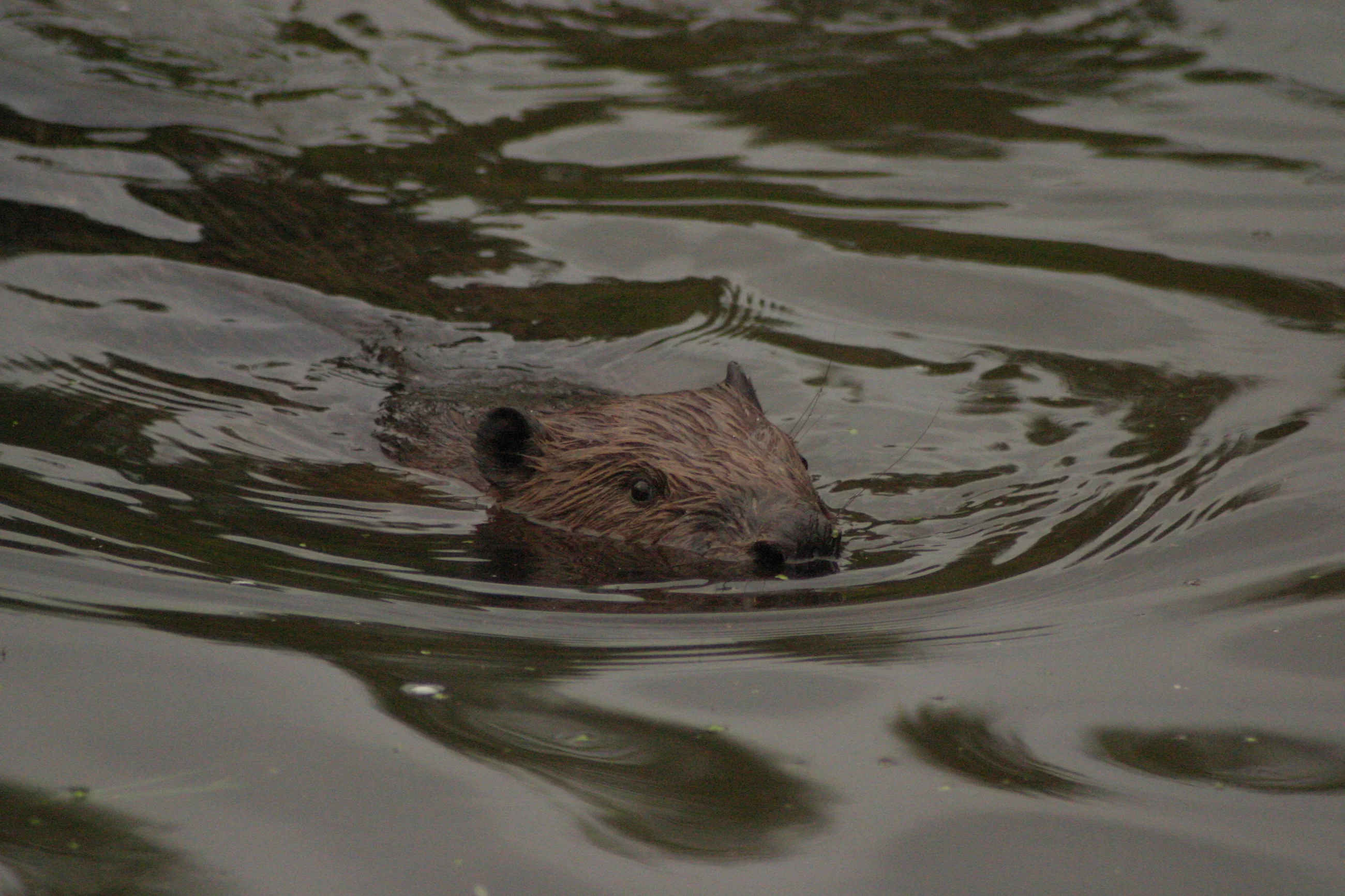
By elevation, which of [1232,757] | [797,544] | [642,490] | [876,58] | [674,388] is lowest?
[674,388]

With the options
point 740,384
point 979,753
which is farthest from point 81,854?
point 740,384

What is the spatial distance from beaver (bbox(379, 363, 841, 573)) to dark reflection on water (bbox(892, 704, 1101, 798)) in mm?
1228

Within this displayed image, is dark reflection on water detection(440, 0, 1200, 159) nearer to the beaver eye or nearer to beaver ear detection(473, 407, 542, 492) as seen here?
beaver ear detection(473, 407, 542, 492)

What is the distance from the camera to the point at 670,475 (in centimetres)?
549

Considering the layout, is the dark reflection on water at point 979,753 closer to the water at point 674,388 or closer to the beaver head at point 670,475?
the water at point 674,388

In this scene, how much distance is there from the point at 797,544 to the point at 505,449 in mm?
1534

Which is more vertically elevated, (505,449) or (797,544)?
(797,544)

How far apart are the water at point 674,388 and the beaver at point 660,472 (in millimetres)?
161

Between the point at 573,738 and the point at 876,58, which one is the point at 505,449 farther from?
the point at 876,58

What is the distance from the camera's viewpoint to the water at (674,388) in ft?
10.6

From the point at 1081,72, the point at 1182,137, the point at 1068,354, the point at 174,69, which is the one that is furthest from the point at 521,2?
the point at 1068,354

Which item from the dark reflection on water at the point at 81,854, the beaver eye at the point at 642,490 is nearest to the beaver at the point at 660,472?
the beaver eye at the point at 642,490

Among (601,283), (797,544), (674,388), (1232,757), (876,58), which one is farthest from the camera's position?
(876,58)

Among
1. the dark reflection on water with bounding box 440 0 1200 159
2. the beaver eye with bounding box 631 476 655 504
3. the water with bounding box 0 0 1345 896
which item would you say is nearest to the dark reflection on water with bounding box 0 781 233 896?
the water with bounding box 0 0 1345 896
